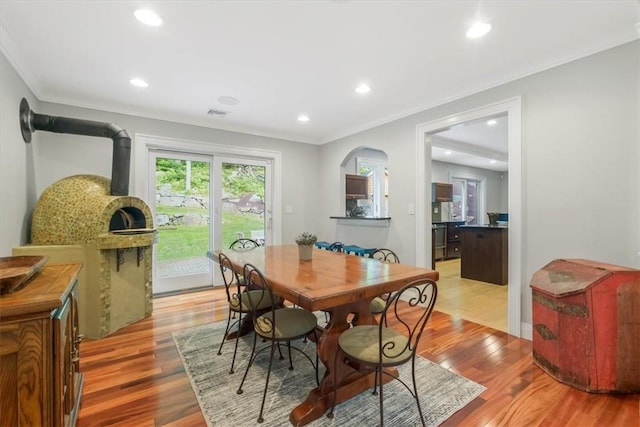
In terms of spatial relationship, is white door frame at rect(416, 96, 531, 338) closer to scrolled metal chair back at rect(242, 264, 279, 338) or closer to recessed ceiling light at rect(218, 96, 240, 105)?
scrolled metal chair back at rect(242, 264, 279, 338)

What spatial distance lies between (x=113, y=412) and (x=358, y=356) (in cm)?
147

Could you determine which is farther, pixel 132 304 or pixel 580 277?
pixel 132 304

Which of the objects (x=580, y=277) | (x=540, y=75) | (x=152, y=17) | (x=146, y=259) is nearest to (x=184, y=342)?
(x=146, y=259)

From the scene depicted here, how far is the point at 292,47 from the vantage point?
2297mm

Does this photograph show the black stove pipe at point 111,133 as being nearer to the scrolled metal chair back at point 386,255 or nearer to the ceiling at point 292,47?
the ceiling at point 292,47

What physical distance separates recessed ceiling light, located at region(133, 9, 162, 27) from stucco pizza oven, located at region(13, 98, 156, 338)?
1.50 metres

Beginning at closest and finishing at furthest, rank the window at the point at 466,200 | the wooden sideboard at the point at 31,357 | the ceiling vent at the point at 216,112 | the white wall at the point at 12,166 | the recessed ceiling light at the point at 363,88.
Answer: the wooden sideboard at the point at 31,357 → the white wall at the point at 12,166 → the recessed ceiling light at the point at 363,88 → the ceiling vent at the point at 216,112 → the window at the point at 466,200

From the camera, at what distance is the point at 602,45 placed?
86.4 inches

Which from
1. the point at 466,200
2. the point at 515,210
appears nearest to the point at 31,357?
the point at 515,210

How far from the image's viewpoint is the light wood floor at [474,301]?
123 inches

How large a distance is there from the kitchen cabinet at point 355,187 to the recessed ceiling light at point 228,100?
223 centimetres

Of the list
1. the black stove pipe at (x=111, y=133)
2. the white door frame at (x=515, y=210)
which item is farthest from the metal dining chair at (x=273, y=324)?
the black stove pipe at (x=111, y=133)

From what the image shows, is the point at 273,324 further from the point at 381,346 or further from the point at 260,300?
the point at 381,346

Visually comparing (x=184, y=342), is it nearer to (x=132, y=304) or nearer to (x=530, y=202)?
(x=132, y=304)
